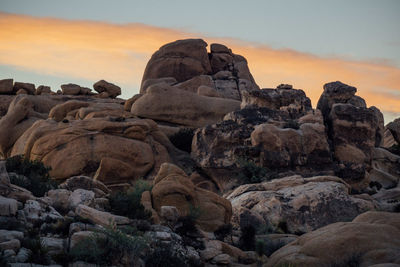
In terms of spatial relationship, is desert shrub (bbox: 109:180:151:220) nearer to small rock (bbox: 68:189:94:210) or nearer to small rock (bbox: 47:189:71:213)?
small rock (bbox: 68:189:94:210)

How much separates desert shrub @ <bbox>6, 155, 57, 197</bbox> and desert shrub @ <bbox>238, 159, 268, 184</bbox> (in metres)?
12.0

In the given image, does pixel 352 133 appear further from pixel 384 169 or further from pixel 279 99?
pixel 279 99

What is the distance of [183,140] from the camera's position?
42875 millimetres

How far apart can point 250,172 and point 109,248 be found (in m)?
18.8

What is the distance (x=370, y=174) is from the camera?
38562 mm

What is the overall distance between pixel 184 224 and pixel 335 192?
829cm

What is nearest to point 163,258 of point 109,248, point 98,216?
point 109,248

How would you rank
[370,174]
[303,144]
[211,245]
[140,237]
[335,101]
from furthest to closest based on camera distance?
[335,101] < [370,174] < [303,144] < [211,245] < [140,237]

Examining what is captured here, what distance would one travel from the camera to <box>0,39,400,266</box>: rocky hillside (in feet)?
52.6

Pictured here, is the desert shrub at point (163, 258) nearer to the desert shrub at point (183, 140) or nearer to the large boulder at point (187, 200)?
the large boulder at point (187, 200)

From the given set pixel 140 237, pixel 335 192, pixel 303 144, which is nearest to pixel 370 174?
pixel 303 144

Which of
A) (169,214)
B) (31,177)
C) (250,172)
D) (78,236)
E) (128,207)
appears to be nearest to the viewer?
(78,236)

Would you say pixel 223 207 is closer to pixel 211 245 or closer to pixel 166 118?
pixel 211 245

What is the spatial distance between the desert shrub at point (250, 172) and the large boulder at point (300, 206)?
6410mm
